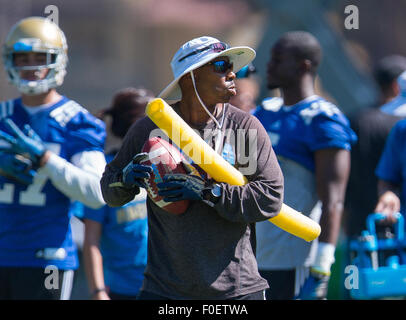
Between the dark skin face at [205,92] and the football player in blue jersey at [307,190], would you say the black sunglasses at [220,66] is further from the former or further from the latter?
the football player in blue jersey at [307,190]

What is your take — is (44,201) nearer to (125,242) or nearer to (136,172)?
(125,242)

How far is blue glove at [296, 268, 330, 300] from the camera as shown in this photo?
449 centimetres

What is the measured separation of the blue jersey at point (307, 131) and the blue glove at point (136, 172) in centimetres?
150

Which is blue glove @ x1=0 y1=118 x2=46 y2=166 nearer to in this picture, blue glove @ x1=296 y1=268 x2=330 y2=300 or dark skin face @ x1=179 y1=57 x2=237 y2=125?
dark skin face @ x1=179 y1=57 x2=237 y2=125

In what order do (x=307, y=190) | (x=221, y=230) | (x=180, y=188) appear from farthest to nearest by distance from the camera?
(x=307, y=190), (x=221, y=230), (x=180, y=188)

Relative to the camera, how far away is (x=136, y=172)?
10.7ft

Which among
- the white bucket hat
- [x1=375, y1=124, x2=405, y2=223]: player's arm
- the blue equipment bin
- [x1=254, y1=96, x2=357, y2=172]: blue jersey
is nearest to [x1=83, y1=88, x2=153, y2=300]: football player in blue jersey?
[x1=254, y1=96, x2=357, y2=172]: blue jersey

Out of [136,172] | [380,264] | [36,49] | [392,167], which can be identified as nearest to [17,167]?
[36,49]

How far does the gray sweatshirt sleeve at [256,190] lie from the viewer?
3.22m

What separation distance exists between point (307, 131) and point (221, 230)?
4.74ft

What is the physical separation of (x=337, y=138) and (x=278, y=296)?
3.04 ft

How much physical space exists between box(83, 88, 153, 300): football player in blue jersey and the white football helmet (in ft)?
2.07
